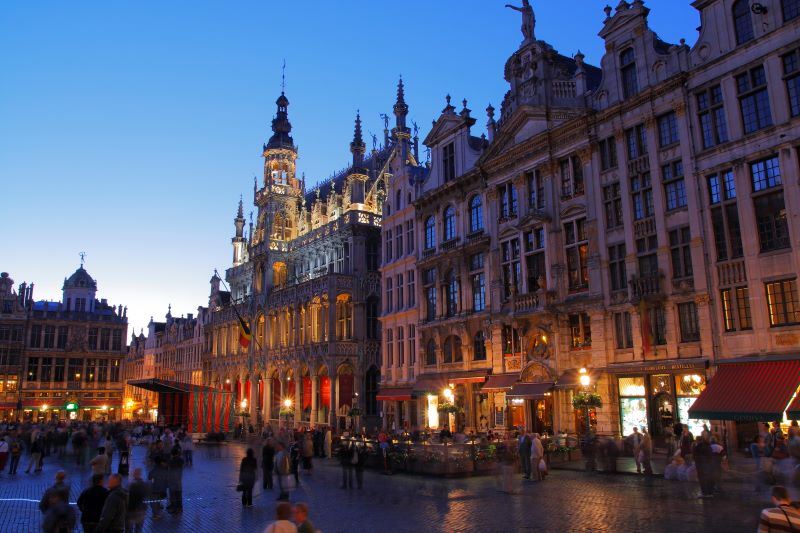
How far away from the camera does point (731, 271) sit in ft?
87.9

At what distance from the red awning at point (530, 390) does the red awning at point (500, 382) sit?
0.53 m

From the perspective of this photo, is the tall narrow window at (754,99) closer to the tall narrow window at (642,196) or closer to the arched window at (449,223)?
the tall narrow window at (642,196)

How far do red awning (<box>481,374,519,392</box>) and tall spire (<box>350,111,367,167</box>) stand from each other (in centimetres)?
2984

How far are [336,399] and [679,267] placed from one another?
1211 inches

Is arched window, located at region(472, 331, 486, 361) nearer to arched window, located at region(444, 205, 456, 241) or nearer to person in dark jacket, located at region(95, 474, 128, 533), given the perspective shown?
arched window, located at region(444, 205, 456, 241)

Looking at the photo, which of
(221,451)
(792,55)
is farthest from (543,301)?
(221,451)

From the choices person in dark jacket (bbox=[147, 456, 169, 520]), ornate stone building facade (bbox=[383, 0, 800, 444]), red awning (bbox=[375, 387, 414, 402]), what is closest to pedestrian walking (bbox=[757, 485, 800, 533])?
person in dark jacket (bbox=[147, 456, 169, 520])

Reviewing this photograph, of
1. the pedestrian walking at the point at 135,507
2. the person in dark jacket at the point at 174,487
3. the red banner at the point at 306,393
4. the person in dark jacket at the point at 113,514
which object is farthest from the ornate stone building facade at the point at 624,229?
the person in dark jacket at the point at 113,514

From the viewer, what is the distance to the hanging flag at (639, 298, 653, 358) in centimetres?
2930

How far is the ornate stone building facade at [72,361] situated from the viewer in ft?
305

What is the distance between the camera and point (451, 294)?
4175 centimetres

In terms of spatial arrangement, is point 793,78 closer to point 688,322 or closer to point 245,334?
point 688,322

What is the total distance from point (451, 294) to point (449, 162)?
8864mm

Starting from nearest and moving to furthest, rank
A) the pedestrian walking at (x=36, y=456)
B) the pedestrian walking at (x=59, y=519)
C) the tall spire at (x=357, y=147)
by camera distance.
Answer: the pedestrian walking at (x=59, y=519) < the pedestrian walking at (x=36, y=456) < the tall spire at (x=357, y=147)
